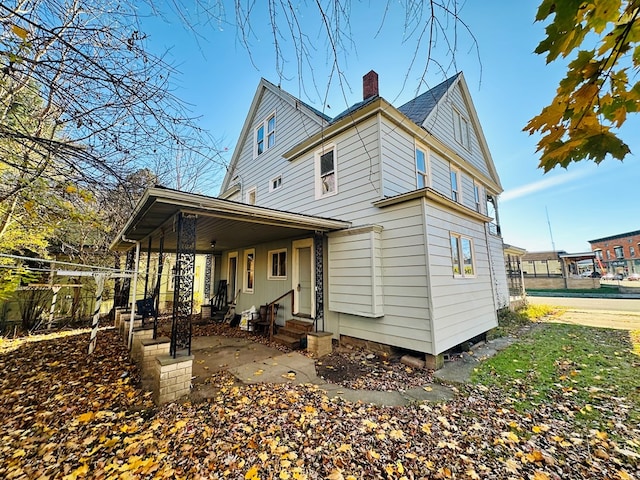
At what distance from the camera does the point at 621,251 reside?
1296 inches

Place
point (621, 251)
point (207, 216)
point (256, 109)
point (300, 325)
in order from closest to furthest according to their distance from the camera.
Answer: point (207, 216) < point (300, 325) < point (256, 109) < point (621, 251)

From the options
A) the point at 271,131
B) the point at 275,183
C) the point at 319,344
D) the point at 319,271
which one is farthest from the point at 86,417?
the point at 271,131

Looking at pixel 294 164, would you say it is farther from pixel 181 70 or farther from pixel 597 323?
pixel 597 323

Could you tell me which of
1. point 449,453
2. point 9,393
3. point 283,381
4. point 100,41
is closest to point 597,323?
point 449,453

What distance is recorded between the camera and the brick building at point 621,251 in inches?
Result: 1180

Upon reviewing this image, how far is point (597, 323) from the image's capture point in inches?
352

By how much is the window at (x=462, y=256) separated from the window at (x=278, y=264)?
16.0 ft

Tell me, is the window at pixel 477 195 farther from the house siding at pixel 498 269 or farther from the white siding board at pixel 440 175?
the white siding board at pixel 440 175

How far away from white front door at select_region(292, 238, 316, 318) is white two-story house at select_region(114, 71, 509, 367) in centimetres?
3

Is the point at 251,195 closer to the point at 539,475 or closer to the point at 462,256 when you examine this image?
the point at 462,256

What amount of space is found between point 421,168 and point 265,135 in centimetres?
661

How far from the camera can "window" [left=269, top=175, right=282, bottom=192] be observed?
9.30 m

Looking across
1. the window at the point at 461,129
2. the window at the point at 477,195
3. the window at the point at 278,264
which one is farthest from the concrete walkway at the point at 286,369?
the window at the point at 461,129

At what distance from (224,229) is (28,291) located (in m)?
7.94
